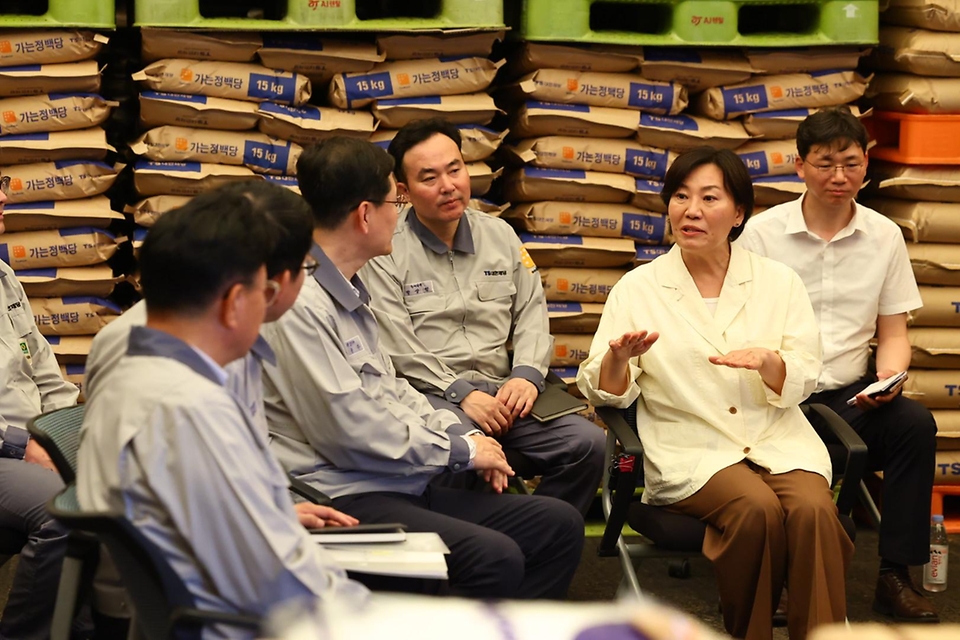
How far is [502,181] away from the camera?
4848 mm

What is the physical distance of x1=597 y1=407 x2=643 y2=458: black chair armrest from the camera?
11.1 feet

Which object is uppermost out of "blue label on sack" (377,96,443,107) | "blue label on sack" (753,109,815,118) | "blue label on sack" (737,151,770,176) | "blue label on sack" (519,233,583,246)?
"blue label on sack" (377,96,443,107)

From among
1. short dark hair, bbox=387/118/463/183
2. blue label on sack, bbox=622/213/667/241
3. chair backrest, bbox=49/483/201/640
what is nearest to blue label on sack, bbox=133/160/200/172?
short dark hair, bbox=387/118/463/183

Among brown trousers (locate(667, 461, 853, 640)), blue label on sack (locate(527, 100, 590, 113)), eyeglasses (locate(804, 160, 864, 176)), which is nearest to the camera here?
brown trousers (locate(667, 461, 853, 640))

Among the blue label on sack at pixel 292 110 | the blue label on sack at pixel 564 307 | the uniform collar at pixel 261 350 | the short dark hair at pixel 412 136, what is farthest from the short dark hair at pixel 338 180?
the blue label on sack at pixel 564 307

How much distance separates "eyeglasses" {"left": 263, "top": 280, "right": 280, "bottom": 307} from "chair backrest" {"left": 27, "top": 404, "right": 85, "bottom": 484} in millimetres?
660

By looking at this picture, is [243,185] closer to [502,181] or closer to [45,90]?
[45,90]

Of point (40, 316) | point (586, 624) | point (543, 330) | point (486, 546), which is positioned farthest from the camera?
point (40, 316)

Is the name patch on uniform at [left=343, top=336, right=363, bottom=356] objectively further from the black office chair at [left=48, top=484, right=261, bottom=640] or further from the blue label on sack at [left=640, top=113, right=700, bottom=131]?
the blue label on sack at [left=640, top=113, right=700, bottom=131]

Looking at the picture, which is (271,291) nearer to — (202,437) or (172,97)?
(202,437)

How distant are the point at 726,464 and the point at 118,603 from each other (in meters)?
1.71

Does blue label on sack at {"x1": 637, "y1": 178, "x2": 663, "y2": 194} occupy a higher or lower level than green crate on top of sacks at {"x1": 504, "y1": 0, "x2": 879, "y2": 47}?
lower

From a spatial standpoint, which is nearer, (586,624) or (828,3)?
(586,624)

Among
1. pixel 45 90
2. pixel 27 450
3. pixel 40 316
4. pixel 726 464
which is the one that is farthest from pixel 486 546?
pixel 45 90
